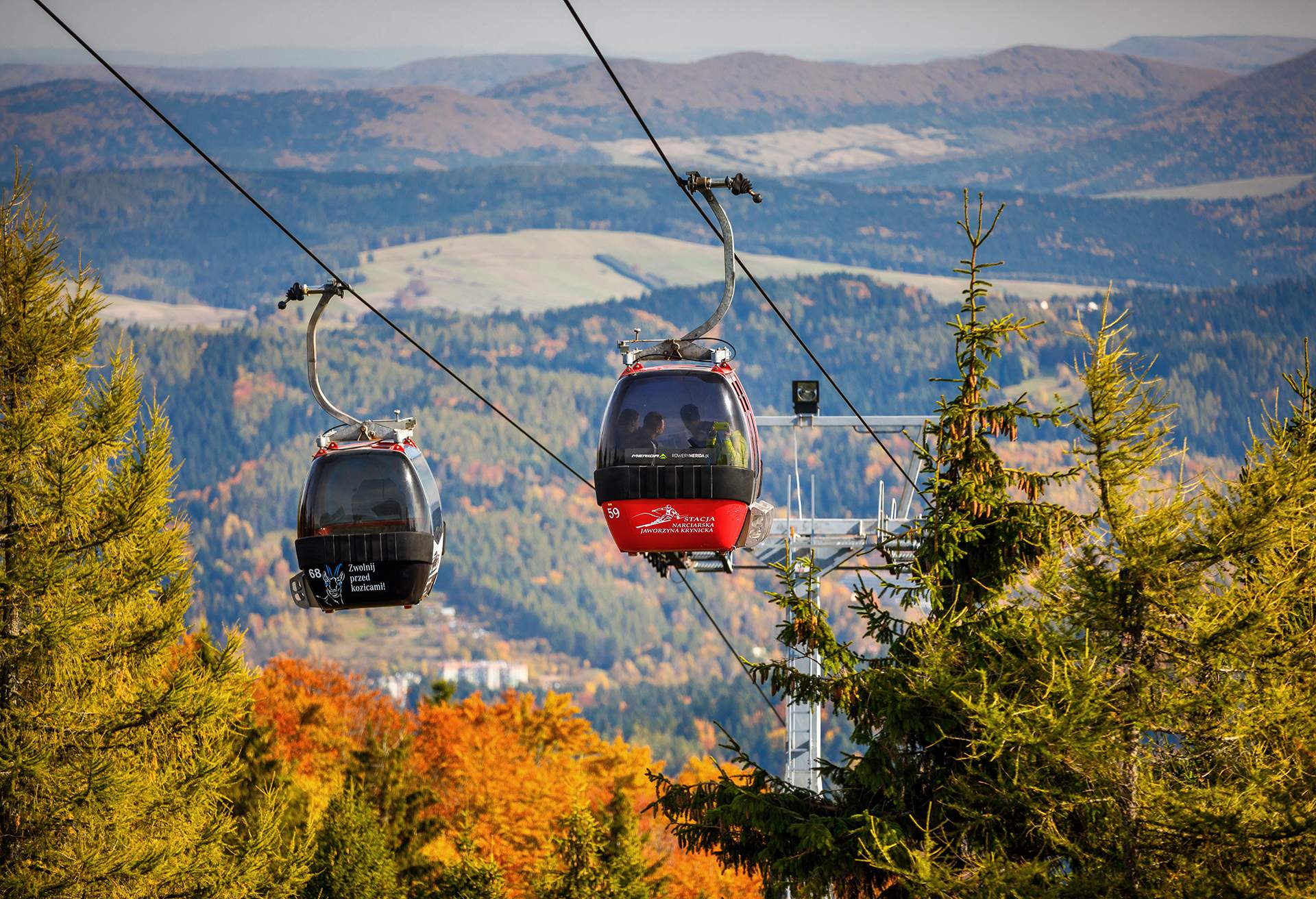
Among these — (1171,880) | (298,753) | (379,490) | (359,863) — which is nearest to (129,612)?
(379,490)

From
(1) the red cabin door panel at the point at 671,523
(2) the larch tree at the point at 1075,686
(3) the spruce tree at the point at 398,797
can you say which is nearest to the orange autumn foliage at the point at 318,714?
(3) the spruce tree at the point at 398,797

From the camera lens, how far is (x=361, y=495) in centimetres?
1886

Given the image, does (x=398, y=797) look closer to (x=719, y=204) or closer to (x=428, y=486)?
(x=428, y=486)

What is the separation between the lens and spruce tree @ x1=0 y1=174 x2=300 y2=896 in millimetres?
21078

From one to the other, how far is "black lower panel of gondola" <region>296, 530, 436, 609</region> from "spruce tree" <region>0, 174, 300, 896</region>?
157 inches

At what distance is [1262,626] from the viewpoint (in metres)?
15.2

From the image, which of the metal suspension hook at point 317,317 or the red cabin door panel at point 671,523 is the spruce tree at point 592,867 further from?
the red cabin door panel at point 671,523

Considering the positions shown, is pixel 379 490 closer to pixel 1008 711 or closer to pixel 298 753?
pixel 1008 711

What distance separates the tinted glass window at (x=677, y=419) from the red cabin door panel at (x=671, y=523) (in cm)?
40

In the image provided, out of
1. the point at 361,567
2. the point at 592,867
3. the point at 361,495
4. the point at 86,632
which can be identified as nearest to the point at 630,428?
the point at 361,495

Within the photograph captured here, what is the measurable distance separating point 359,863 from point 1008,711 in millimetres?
23777

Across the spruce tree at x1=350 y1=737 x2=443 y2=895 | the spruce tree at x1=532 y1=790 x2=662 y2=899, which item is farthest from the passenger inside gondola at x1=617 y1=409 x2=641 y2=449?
the spruce tree at x1=350 y1=737 x2=443 y2=895

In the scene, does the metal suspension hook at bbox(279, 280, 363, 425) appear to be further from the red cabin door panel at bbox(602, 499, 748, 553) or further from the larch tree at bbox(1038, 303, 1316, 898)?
the larch tree at bbox(1038, 303, 1316, 898)

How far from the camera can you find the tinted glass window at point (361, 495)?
61.7ft
